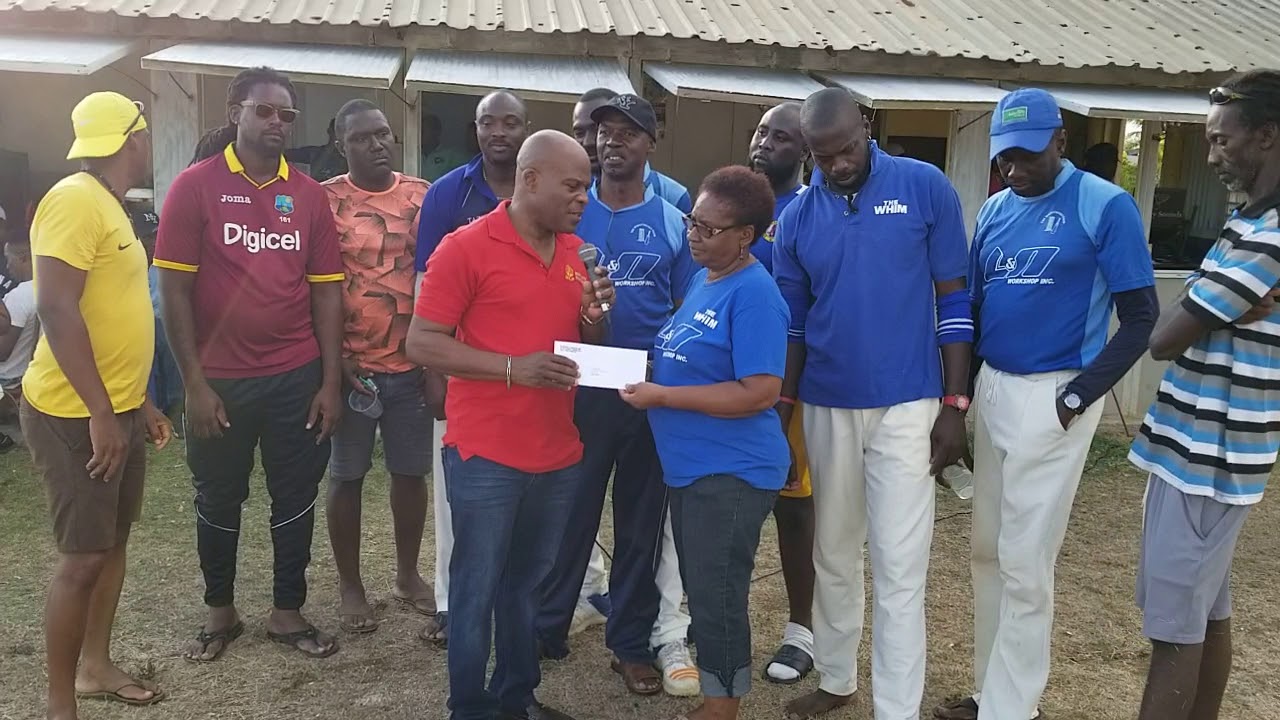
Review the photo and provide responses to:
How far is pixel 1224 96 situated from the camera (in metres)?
2.67

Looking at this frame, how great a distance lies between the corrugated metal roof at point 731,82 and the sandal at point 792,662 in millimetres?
4081

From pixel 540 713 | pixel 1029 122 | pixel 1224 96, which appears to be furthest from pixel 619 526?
pixel 1224 96

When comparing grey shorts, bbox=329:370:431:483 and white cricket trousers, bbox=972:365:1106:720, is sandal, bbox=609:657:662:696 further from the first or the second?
grey shorts, bbox=329:370:431:483

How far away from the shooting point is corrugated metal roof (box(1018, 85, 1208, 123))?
24.6ft

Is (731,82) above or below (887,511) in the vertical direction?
above

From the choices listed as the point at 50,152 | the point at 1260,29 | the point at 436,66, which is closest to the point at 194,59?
the point at 436,66

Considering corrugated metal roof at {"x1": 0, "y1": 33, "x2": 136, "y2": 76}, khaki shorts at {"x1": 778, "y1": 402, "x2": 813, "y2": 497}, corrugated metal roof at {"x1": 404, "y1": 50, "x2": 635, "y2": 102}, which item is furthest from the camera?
corrugated metal roof at {"x1": 404, "y1": 50, "x2": 635, "y2": 102}

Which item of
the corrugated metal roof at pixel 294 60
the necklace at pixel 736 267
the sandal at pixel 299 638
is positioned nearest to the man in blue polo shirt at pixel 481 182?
the sandal at pixel 299 638

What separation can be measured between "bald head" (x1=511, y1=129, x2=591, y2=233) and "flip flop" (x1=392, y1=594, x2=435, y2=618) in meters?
2.23

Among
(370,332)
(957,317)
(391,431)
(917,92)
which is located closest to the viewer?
(957,317)

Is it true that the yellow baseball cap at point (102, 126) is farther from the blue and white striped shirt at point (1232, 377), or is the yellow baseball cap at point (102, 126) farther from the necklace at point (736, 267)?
the blue and white striped shirt at point (1232, 377)

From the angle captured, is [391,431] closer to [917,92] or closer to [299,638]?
[299,638]

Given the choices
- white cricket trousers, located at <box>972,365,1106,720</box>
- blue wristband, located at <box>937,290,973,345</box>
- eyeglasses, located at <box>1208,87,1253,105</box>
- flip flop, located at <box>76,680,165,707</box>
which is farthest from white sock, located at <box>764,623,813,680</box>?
eyeglasses, located at <box>1208,87,1253,105</box>

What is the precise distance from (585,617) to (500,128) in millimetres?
2163
